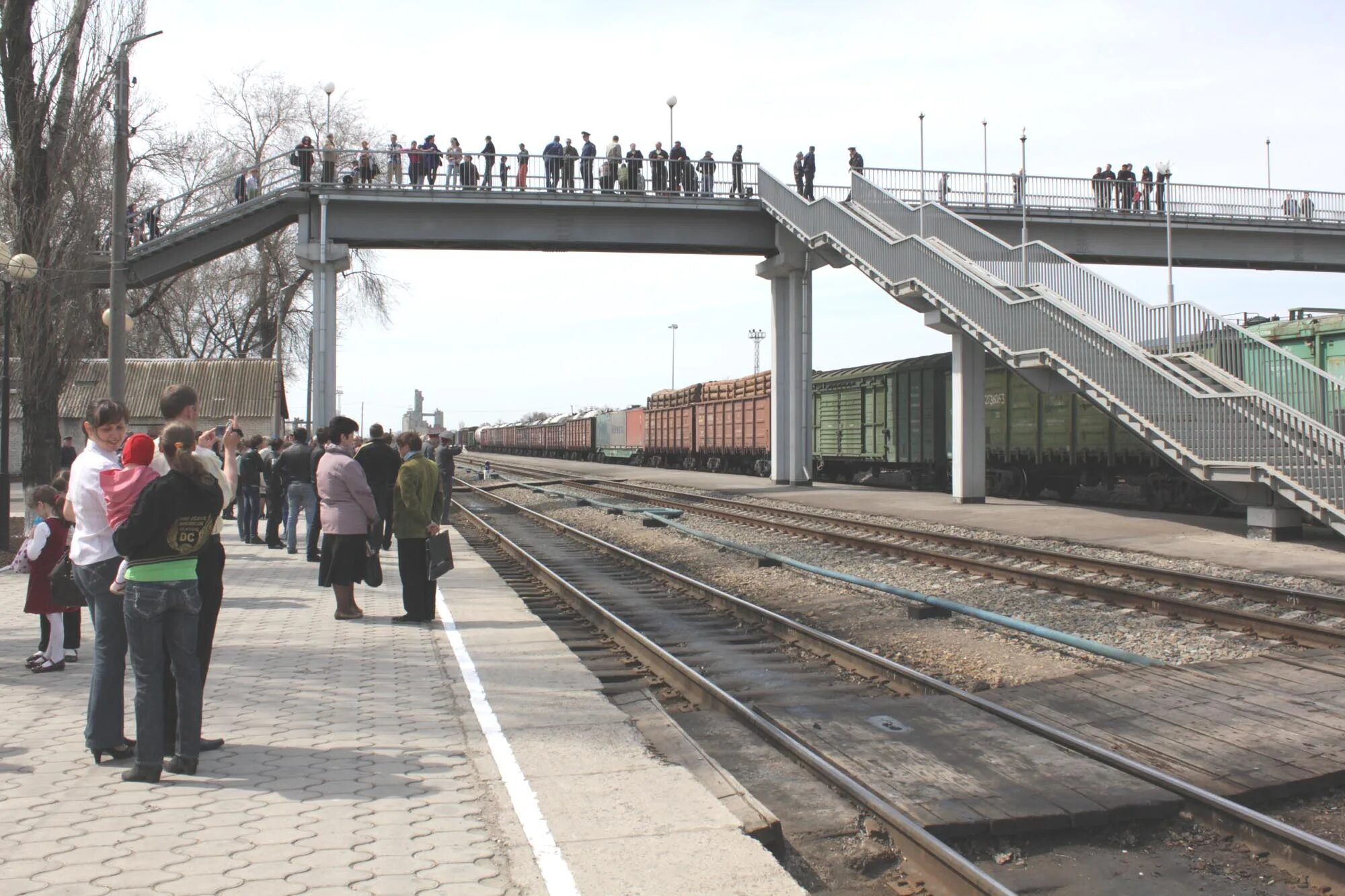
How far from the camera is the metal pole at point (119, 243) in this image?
46.9ft

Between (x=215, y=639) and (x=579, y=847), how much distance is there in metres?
5.80

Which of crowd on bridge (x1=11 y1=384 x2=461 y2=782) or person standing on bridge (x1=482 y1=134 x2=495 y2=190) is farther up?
person standing on bridge (x1=482 y1=134 x2=495 y2=190)

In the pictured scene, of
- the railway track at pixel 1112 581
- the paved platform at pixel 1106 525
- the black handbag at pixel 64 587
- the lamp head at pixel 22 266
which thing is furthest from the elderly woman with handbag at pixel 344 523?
the paved platform at pixel 1106 525

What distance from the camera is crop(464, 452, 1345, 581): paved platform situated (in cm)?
1410

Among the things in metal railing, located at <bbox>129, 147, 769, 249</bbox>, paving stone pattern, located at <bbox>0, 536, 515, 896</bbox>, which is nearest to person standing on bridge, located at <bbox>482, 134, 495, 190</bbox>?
metal railing, located at <bbox>129, 147, 769, 249</bbox>

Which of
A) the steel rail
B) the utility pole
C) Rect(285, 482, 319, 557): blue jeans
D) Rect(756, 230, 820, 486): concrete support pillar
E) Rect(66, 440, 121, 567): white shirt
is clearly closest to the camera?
the steel rail

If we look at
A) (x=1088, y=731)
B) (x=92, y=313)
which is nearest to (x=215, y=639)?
(x=1088, y=731)

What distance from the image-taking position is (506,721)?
20.5 ft

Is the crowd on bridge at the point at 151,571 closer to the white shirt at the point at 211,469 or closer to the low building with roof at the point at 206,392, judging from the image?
the white shirt at the point at 211,469

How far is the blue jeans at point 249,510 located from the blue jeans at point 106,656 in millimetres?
12523

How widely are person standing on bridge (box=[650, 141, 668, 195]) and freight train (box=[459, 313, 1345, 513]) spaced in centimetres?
773

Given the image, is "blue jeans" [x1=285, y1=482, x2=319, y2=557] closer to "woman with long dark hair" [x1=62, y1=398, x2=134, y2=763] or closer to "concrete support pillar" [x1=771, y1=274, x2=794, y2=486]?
"woman with long dark hair" [x1=62, y1=398, x2=134, y2=763]

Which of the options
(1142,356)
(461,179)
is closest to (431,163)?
(461,179)

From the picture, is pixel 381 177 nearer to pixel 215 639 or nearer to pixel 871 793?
pixel 215 639
